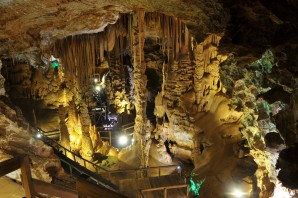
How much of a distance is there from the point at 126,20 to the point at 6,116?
6.04 meters

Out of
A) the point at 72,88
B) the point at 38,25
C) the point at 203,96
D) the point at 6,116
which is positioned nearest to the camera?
the point at 6,116

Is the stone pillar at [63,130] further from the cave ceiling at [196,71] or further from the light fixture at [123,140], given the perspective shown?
the light fixture at [123,140]

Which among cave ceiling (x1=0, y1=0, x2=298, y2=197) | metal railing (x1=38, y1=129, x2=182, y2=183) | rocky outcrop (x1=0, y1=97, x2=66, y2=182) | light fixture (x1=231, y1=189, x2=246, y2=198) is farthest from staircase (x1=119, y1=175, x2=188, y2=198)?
rocky outcrop (x1=0, y1=97, x2=66, y2=182)

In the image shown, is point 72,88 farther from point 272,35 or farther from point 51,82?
point 272,35

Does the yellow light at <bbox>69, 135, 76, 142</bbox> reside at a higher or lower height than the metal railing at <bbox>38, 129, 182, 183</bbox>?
higher

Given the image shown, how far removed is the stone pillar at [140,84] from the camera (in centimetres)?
901

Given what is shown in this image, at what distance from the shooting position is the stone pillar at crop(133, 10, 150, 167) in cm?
901

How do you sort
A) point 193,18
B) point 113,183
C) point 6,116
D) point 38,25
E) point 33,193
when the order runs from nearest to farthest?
point 33,193 < point 6,116 < point 193,18 < point 38,25 < point 113,183

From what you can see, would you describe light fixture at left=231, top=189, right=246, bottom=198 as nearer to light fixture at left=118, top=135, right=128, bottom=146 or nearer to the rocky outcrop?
the rocky outcrop

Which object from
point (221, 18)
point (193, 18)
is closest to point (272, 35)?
point (221, 18)

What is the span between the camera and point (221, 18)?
5.02 meters

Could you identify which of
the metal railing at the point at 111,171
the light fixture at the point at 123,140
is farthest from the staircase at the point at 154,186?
the light fixture at the point at 123,140

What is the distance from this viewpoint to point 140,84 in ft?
31.8

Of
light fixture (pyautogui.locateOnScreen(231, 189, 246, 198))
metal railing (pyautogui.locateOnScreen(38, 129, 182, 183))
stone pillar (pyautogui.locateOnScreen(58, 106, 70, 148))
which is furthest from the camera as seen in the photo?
stone pillar (pyautogui.locateOnScreen(58, 106, 70, 148))
